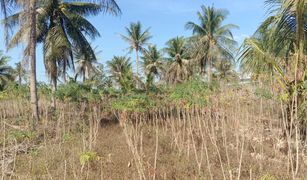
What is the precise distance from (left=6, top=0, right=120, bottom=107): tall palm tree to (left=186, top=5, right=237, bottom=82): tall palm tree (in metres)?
14.9

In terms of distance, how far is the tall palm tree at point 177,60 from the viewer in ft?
118

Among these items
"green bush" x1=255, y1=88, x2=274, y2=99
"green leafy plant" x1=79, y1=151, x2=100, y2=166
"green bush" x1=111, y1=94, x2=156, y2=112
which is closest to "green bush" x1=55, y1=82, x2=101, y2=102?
"green bush" x1=111, y1=94, x2=156, y2=112

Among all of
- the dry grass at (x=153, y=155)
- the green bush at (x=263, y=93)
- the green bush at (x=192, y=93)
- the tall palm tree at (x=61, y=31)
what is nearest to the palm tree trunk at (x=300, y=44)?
the dry grass at (x=153, y=155)

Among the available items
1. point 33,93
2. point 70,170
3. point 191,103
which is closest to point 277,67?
point 191,103

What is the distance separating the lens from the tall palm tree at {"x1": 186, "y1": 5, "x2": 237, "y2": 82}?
1246 inches

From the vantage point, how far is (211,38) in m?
31.9

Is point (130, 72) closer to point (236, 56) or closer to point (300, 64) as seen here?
point (236, 56)

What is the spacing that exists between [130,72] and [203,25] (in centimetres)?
1847

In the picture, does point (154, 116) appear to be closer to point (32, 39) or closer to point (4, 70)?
point (32, 39)

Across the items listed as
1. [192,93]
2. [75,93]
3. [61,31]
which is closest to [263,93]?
[192,93]

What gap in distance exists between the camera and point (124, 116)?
1223cm

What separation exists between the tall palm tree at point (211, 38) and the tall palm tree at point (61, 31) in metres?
14.9

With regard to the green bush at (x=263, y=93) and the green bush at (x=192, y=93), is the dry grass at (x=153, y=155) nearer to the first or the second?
the green bush at (x=192, y=93)

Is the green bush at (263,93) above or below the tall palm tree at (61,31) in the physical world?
below
